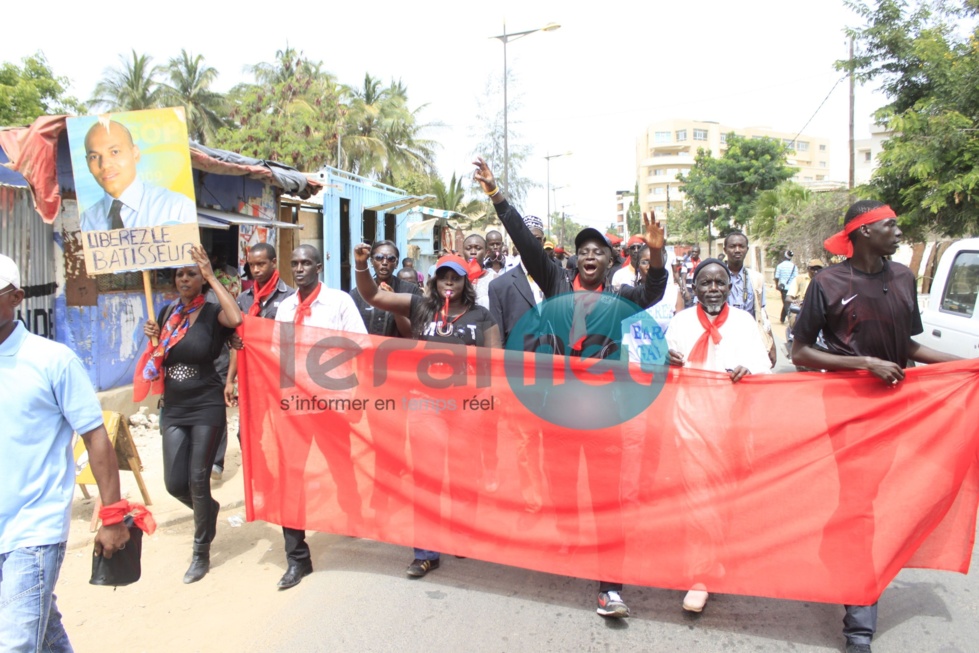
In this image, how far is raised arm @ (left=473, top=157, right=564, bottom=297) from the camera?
3.99 meters

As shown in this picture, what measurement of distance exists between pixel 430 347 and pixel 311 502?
1.13 meters

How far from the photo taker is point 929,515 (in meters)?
3.31

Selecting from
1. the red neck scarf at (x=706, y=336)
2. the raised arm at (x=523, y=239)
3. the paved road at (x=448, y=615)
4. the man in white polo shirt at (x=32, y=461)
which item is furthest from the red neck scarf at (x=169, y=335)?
the red neck scarf at (x=706, y=336)

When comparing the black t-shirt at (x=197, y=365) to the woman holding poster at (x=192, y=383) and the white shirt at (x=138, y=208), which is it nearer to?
the woman holding poster at (x=192, y=383)

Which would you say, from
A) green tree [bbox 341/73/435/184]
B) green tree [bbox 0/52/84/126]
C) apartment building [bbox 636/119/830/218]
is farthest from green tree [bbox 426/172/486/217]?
apartment building [bbox 636/119/830/218]

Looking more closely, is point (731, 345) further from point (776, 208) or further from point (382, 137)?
point (382, 137)

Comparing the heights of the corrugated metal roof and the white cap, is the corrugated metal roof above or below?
above

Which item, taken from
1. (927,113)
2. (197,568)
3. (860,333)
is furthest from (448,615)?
(927,113)

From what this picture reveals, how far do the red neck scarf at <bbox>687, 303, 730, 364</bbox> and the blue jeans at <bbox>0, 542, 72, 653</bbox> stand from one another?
2960 millimetres

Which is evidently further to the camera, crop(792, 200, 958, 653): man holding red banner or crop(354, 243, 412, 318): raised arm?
crop(354, 243, 412, 318): raised arm

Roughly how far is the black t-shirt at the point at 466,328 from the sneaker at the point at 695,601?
5.55 ft

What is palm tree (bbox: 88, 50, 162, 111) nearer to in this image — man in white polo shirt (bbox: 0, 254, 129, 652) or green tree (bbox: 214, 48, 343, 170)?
green tree (bbox: 214, 48, 343, 170)

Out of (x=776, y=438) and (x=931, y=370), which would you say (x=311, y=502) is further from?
(x=931, y=370)

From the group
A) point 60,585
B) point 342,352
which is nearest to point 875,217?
point 342,352
